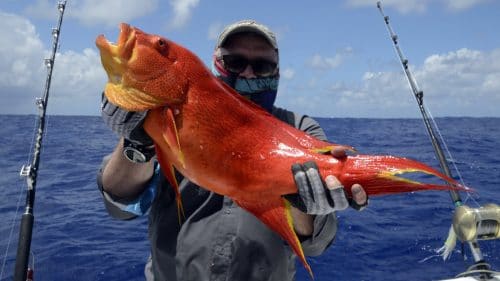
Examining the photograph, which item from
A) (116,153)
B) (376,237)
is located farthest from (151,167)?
(376,237)

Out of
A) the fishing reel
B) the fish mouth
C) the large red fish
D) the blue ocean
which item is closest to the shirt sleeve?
the large red fish

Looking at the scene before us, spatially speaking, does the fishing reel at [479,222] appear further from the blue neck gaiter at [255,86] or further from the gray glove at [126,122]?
the gray glove at [126,122]

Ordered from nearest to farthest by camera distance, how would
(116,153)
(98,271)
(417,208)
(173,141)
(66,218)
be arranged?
(173,141) → (116,153) → (98,271) → (66,218) → (417,208)

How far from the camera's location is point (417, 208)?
31.9 feet

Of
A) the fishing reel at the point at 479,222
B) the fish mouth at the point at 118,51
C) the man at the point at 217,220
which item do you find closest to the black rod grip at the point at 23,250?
the man at the point at 217,220

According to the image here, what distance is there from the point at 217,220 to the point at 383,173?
136 centimetres

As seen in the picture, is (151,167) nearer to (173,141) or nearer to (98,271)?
(173,141)

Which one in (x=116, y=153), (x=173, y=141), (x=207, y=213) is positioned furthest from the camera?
(x=207, y=213)

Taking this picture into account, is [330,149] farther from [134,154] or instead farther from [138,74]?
[134,154]

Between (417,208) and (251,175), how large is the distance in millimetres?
8862

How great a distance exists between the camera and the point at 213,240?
274cm

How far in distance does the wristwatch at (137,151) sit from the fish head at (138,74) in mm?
424

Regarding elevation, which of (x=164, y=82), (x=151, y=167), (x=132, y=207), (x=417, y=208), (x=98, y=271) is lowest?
(x=417, y=208)

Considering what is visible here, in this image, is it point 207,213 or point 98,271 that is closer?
point 207,213
